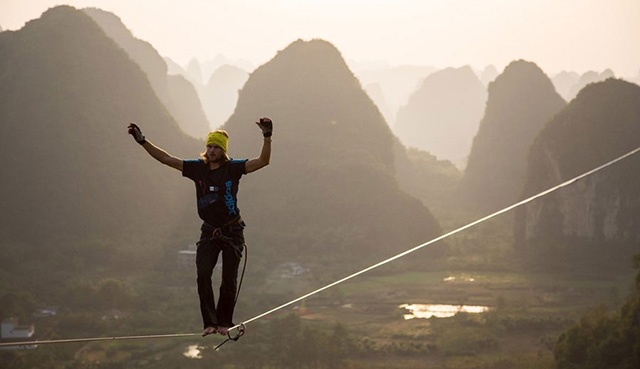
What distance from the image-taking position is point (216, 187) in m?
4.07

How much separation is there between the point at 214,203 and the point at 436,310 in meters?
26.9

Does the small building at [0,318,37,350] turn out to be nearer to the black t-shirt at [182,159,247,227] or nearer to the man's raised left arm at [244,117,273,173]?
the black t-shirt at [182,159,247,227]

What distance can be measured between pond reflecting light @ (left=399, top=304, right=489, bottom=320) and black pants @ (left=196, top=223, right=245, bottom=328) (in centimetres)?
2437

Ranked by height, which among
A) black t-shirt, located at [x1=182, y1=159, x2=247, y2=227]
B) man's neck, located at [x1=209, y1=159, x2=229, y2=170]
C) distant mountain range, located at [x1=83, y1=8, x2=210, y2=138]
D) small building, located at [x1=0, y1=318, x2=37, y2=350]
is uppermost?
distant mountain range, located at [x1=83, y1=8, x2=210, y2=138]

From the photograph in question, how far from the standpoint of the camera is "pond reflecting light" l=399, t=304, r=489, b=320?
28.5m

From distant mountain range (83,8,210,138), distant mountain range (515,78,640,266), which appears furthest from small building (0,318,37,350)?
distant mountain range (83,8,210,138)

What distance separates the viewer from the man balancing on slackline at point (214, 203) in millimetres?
4074

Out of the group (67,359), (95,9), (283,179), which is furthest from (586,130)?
(95,9)

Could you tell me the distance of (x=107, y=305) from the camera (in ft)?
91.9

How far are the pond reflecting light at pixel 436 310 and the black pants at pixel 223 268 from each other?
79.9 ft

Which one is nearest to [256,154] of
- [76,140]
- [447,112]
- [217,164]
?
[76,140]

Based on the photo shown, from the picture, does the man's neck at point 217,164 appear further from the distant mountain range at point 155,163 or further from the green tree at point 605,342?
the distant mountain range at point 155,163

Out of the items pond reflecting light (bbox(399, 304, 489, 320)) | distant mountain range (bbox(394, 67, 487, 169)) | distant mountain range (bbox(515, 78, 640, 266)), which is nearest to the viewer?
pond reflecting light (bbox(399, 304, 489, 320))

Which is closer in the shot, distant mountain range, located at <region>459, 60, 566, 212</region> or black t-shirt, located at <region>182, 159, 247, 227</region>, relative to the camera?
black t-shirt, located at <region>182, 159, 247, 227</region>
